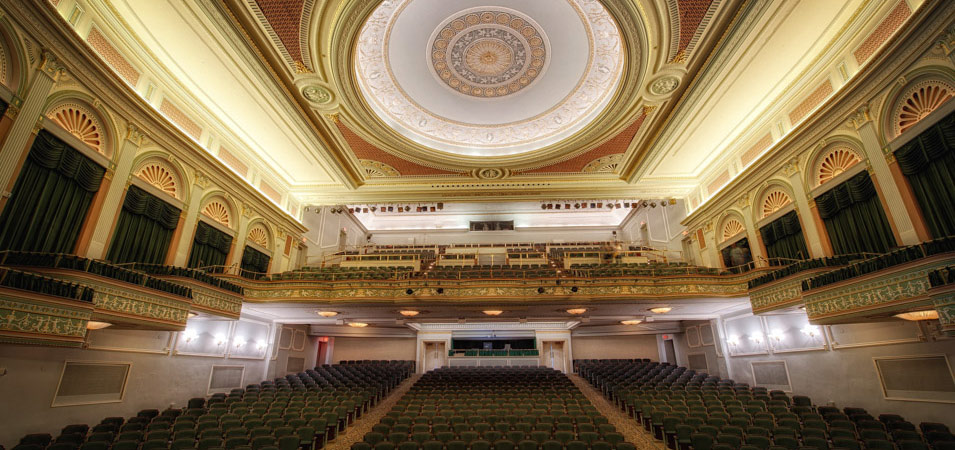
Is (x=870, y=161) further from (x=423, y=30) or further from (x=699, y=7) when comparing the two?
(x=423, y=30)

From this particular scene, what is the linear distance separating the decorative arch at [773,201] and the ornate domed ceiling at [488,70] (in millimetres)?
4820

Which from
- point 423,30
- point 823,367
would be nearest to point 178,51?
point 423,30

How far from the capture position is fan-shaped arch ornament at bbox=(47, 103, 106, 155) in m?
6.45

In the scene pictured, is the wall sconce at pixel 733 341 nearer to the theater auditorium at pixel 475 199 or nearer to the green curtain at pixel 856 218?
the theater auditorium at pixel 475 199

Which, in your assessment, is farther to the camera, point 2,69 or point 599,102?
point 599,102

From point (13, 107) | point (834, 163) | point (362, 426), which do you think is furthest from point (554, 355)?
point (13, 107)

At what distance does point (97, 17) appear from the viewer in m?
6.82

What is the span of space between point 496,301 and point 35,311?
7259 millimetres

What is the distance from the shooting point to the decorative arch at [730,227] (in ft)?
36.6

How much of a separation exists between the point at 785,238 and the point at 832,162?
2.10 m

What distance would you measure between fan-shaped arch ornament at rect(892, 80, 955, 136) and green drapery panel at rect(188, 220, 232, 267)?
48.2 ft

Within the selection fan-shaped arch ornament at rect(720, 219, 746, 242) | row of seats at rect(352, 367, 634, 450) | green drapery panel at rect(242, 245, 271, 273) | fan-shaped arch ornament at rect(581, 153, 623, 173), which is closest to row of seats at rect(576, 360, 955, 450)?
row of seats at rect(352, 367, 634, 450)

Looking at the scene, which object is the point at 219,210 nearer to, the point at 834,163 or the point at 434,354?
the point at 434,354

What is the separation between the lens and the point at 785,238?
31.2ft
